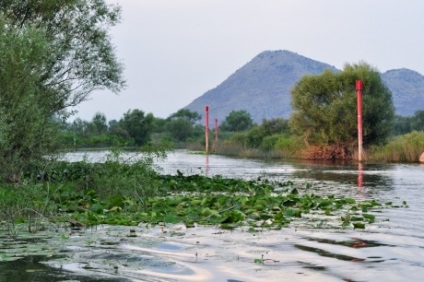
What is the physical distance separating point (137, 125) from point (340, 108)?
1443 inches

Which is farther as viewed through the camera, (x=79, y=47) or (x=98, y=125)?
(x=98, y=125)

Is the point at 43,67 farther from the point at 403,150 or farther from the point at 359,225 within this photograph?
the point at 403,150

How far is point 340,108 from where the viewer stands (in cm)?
4459

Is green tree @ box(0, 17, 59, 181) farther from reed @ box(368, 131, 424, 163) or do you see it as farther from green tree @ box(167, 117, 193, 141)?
green tree @ box(167, 117, 193, 141)

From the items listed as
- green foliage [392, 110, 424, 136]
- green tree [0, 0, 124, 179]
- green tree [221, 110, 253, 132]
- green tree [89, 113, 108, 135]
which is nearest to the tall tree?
green tree [0, 0, 124, 179]

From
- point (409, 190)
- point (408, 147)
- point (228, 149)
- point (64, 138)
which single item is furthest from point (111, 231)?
point (228, 149)

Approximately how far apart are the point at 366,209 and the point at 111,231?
554 centimetres

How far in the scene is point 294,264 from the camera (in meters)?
8.29

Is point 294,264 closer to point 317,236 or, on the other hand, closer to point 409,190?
point 317,236

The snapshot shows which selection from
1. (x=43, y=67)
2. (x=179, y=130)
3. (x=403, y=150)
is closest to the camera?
(x=43, y=67)

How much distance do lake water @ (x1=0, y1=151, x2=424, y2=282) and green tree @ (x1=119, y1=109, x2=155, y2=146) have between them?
214 feet

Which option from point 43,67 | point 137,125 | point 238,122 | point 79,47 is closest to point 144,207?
point 43,67

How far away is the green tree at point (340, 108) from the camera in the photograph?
44.3 meters

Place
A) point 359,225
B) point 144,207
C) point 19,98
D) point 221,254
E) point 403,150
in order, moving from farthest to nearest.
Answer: point 403,150
point 19,98
point 144,207
point 359,225
point 221,254
